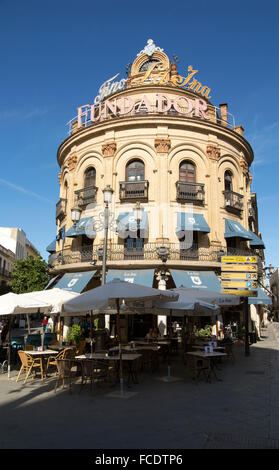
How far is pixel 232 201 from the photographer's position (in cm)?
2364

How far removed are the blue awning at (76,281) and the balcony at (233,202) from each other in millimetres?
9913

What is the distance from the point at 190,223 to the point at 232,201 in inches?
173

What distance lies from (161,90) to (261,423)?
2334 cm

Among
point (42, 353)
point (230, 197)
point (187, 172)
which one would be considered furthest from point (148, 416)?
point (230, 197)

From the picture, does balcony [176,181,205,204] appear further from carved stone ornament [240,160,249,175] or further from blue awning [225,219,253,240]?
carved stone ornament [240,160,249,175]

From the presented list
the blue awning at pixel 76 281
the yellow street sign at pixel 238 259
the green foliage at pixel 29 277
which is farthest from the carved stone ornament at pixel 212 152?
the green foliage at pixel 29 277

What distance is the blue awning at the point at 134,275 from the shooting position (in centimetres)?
1972

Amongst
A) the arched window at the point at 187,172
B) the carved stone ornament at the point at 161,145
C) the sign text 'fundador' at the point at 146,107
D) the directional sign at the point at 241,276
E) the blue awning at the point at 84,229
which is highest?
the sign text 'fundador' at the point at 146,107

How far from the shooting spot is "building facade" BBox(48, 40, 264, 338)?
830 inches

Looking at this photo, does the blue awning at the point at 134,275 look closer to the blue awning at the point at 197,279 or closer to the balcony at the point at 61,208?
the blue awning at the point at 197,279

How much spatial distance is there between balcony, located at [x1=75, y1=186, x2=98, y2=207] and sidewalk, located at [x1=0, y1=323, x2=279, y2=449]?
14.0m

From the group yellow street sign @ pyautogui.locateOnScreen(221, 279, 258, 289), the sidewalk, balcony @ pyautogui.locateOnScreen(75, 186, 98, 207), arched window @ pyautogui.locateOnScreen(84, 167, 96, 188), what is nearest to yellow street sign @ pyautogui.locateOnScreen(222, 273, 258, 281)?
yellow street sign @ pyautogui.locateOnScreen(221, 279, 258, 289)

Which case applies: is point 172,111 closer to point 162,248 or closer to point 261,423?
point 162,248
